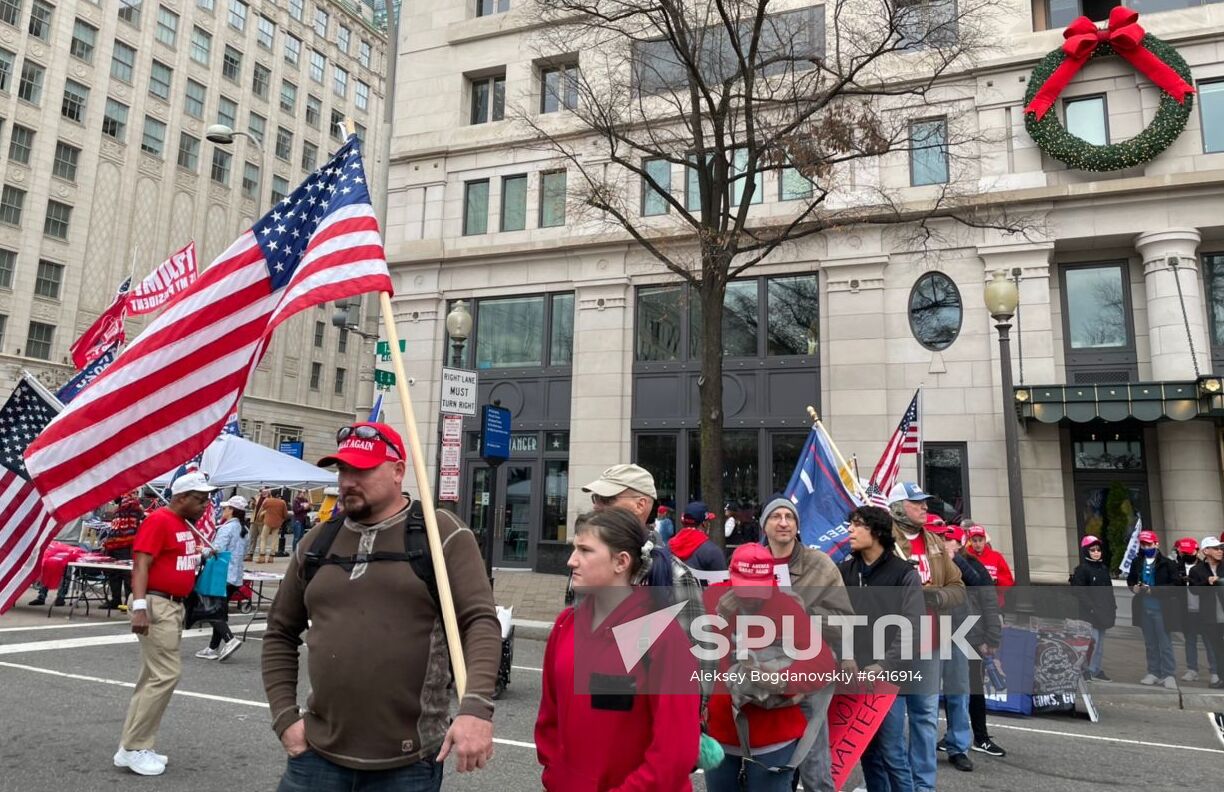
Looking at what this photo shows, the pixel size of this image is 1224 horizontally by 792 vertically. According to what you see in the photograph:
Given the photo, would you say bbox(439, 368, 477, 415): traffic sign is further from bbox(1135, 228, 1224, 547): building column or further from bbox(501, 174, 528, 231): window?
bbox(1135, 228, 1224, 547): building column

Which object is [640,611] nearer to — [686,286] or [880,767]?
[880,767]

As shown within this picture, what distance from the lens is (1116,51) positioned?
687 inches

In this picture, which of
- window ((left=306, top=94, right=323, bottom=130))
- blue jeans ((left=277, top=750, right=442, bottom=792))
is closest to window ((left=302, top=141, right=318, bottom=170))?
window ((left=306, top=94, right=323, bottom=130))

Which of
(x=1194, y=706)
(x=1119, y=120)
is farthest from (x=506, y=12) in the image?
(x=1194, y=706)

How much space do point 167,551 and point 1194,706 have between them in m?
11.5

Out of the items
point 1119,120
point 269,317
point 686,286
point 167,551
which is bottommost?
point 167,551

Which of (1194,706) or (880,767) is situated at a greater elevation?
(880,767)

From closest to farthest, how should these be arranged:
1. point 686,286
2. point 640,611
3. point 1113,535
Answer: point 640,611 < point 1113,535 < point 686,286

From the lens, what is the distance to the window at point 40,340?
1623 inches

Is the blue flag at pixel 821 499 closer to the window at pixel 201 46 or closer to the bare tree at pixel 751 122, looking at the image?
the bare tree at pixel 751 122

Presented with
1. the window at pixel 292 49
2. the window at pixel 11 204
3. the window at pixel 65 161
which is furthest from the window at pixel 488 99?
the window at pixel 292 49

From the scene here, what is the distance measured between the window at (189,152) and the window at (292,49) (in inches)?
440

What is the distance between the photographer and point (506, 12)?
78.2ft

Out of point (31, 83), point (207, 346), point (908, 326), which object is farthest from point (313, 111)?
point (207, 346)
